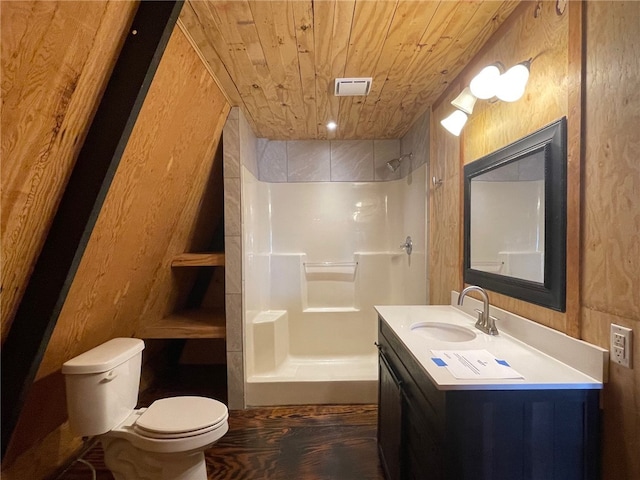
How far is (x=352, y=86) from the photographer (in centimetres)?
194

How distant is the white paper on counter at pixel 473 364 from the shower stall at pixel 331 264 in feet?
5.30

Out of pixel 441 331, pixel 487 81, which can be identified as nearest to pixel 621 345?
pixel 441 331

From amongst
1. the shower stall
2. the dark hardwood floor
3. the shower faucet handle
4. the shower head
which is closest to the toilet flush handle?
the dark hardwood floor

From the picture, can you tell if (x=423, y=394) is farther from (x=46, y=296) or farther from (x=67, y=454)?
(x=67, y=454)

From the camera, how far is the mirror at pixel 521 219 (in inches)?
44.9

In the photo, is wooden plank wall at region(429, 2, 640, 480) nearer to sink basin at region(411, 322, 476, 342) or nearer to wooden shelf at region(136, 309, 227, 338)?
sink basin at region(411, 322, 476, 342)

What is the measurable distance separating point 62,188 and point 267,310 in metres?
2.18

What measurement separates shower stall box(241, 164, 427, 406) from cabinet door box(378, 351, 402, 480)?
1.04 meters

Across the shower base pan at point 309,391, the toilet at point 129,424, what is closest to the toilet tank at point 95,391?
the toilet at point 129,424

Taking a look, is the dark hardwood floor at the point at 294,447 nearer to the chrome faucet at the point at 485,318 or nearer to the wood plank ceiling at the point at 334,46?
the chrome faucet at the point at 485,318

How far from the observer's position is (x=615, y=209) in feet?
3.02

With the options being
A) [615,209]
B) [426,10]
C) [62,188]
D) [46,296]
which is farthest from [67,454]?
[426,10]

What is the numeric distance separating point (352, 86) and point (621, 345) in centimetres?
173

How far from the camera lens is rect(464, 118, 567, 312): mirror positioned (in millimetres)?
1141
